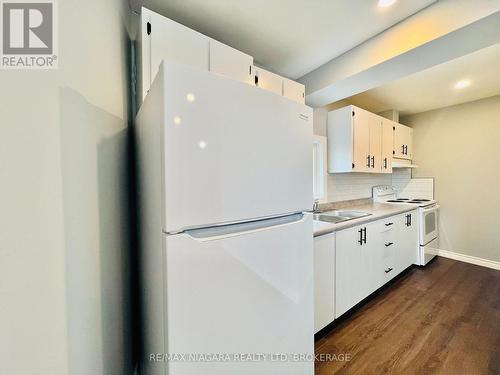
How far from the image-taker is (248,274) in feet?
2.66

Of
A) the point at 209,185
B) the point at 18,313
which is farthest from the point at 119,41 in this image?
the point at 18,313

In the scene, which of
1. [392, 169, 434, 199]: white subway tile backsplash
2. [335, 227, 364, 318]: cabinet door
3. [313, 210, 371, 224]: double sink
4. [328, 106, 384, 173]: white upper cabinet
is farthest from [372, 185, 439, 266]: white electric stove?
Result: [335, 227, 364, 318]: cabinet door

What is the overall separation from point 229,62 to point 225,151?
0.98m

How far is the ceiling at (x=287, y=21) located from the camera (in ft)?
4.46

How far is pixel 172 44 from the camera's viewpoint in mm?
1197

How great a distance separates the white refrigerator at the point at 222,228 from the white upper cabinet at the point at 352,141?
1786mm

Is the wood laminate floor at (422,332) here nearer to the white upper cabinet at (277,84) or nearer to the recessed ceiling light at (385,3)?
the white upper cabinet at (277,84)

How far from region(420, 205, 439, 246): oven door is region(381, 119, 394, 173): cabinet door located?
75 centimetres

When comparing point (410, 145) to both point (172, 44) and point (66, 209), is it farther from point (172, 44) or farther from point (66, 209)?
point (66, 209)

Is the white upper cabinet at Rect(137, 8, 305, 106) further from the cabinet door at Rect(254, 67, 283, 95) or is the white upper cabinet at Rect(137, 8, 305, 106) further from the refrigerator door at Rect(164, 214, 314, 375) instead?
the refrigerator door at Rect(164, 214, 314, 375)

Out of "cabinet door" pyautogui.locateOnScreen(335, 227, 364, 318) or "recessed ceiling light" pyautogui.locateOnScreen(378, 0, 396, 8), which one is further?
"cabinet door" pyautogui.locateOnScreen(335, 227, 364, 318)

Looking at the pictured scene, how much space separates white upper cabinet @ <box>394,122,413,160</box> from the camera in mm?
3209

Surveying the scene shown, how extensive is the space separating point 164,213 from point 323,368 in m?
1.53

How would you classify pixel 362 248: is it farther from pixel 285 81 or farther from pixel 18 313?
pixel 18 313
